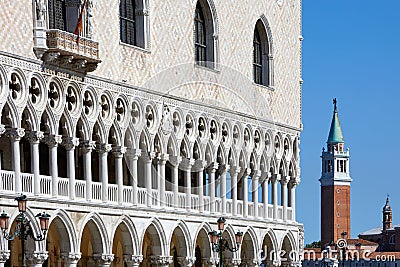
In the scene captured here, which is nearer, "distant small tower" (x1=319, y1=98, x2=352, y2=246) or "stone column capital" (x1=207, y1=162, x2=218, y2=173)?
"stone column capital" (x1=207, y1=162, x2=218, y2=173)

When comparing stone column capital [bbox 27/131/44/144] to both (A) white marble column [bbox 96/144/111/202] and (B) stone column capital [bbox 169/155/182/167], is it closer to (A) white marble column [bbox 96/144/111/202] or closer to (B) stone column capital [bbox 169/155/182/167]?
(A) white marble column [bbox 96/144/111/202]

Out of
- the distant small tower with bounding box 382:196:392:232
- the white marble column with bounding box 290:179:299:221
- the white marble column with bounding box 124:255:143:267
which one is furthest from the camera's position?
the distant small tower with bounding box 382:196:392:232

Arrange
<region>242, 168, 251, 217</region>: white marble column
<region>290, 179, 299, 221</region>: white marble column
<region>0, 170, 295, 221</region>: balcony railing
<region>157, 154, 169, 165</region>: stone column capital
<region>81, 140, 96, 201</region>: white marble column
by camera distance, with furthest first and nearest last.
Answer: <region>290, 179, 299, 221</region>: white marble column
<region>242, 168, 251, 217</region>: white marble column
<region>157, 154, 169, 165</region>: stone column capital
<region>81, 140, 96, 201</region>: white marble column
<region>0, 170, 295, 221</region>: balcony railing

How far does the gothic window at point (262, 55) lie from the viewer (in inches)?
1908

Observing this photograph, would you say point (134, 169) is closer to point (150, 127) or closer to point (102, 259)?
point (150, 127)

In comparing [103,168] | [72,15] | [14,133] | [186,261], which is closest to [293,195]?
[186,261]

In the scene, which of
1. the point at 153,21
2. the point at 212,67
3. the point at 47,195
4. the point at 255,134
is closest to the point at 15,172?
the point at 47,195

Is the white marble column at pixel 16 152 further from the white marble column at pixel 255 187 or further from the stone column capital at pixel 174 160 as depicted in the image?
the white marble column at pixel 255 187

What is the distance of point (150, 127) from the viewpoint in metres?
40.2

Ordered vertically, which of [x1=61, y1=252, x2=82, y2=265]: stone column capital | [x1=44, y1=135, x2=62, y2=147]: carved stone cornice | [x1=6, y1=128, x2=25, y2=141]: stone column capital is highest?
[x1=6, y1=128, x2=25, y2=141]: stone column capital

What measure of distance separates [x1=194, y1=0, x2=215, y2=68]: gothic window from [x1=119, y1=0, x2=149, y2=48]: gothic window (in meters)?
4.20

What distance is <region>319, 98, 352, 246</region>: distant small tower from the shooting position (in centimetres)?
15900

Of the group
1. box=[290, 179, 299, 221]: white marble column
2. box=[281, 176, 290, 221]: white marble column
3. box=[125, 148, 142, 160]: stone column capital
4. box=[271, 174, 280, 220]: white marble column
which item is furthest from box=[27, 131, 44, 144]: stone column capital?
box=[290, 179, 299, 221]: white marble column

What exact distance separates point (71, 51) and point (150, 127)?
5.55 metres
